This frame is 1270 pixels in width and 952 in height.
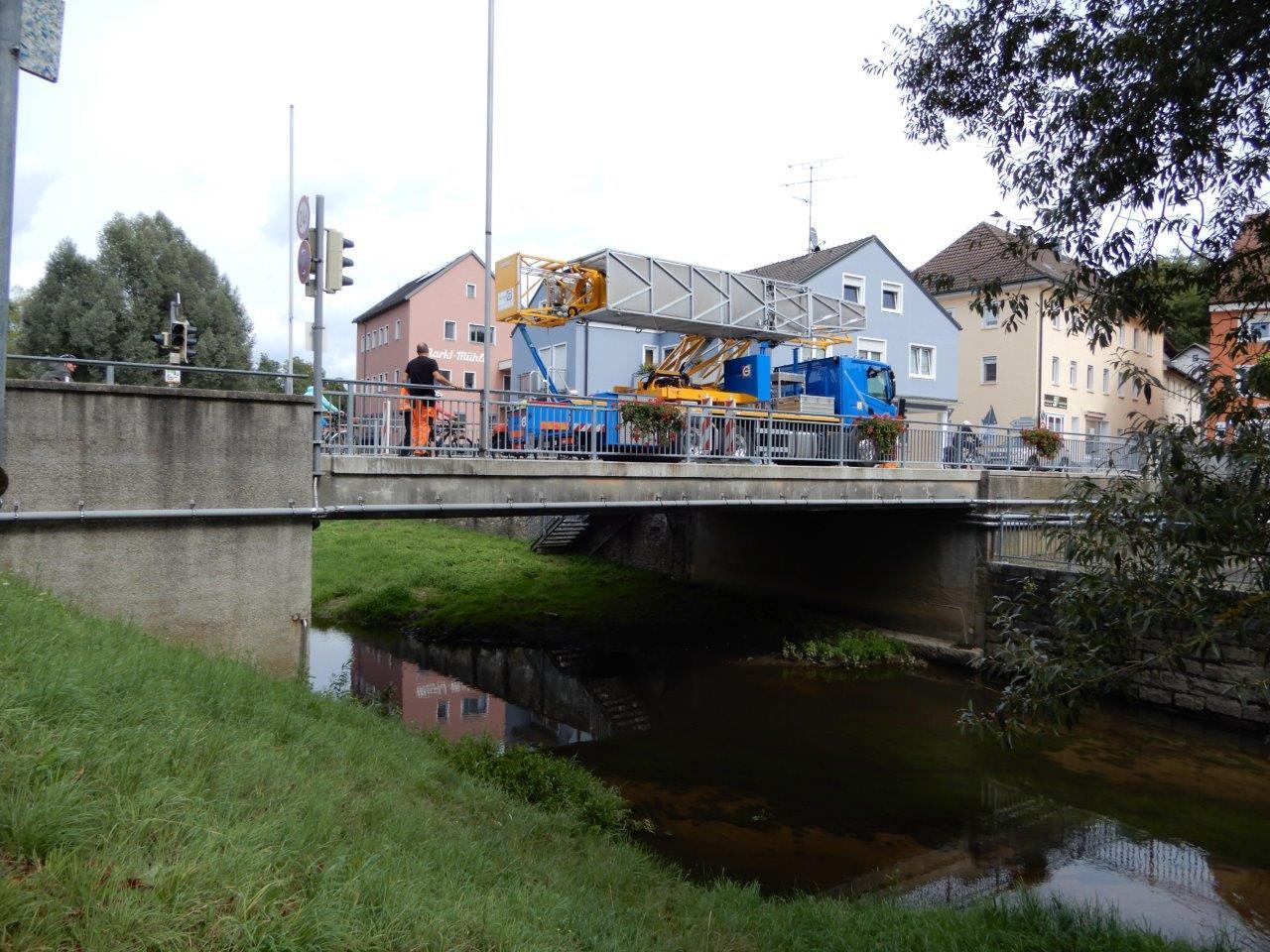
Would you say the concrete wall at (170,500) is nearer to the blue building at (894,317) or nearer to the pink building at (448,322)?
the blue building at (894,317)

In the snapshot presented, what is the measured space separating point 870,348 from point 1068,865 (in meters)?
26.5

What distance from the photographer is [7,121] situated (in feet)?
18.9

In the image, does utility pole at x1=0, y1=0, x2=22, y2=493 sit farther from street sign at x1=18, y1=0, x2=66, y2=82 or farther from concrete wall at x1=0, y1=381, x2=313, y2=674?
concrete wall at x1=0, y1=381, x2=313, y2=674

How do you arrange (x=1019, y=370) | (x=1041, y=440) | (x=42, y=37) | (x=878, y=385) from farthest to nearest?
(x=1019, y=370)
(x=878, y=385)
(x=1041, y=440)
(x=42, y=37)

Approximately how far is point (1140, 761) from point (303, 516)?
11.9m

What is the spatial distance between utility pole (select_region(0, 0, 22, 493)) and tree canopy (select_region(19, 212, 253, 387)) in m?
25.7

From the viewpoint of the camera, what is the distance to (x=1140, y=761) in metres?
13.1

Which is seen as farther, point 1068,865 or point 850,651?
point 850,651

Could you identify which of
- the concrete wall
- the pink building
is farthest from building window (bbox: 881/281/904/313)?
the concrete wall

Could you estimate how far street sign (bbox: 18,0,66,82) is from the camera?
5.91 m

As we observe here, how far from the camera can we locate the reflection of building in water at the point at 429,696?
1414 centimetres

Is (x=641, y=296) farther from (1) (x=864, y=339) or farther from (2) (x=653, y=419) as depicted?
(1) (x=864, y=339)

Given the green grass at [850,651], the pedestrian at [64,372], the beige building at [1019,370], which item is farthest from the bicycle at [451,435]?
the beige building at [1019,370]

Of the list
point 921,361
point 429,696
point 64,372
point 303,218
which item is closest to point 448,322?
point 921,361
